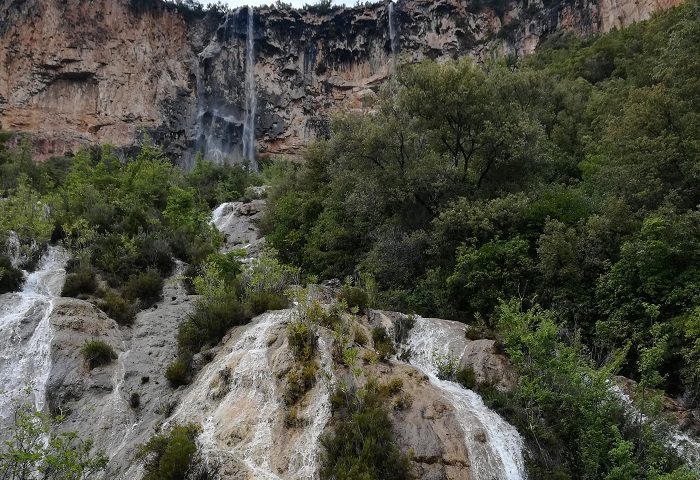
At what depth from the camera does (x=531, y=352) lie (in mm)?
9859

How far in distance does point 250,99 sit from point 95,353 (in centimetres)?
4866

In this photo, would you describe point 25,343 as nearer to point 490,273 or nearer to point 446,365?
point 446,365

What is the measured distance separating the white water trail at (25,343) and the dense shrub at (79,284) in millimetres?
322

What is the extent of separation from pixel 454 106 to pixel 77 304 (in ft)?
44.1

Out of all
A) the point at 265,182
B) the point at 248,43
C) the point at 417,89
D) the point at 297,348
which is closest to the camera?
the point at 297,348

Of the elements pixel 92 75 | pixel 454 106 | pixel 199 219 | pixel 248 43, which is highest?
pixel 248 43

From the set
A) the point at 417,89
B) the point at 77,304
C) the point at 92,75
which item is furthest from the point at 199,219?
the point at 92,75

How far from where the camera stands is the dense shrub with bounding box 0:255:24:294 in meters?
15.5

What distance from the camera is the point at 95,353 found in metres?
12.7

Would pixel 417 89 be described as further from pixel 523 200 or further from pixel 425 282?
pixel 425 282


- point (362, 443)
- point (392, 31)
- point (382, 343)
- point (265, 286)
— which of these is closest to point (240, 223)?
point (265, 286)

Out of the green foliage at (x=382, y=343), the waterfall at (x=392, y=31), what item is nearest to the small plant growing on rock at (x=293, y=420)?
the green foliage at (x=382, y=343)

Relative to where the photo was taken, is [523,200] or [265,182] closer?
[523,200]

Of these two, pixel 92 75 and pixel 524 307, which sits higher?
pixel 92 75
